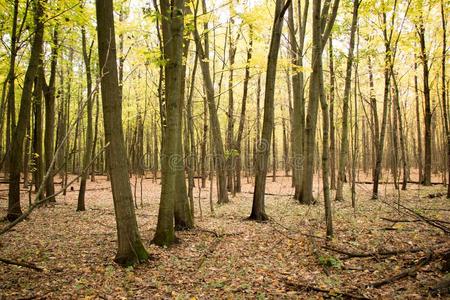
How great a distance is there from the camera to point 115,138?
550 centimetres

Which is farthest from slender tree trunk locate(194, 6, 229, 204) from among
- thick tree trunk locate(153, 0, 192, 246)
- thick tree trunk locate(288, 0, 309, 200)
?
thick tree trunk locate(153, 0, 192, 246)

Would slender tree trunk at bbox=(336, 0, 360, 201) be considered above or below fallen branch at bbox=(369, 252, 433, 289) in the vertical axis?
above

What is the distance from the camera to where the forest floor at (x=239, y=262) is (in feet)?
15.4

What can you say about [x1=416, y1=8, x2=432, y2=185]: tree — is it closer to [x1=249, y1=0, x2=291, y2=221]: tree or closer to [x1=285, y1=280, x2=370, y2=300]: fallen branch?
[x1=249, y1=0, x2=291, y2=221]: tree

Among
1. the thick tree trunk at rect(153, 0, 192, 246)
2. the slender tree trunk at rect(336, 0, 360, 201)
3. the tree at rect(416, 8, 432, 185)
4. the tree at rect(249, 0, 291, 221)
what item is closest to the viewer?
the thick tree trunk at rect(153, 0, 192, 246)

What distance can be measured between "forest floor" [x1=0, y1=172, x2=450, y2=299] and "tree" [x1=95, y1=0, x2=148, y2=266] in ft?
1.63

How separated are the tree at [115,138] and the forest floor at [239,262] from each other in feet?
1.63

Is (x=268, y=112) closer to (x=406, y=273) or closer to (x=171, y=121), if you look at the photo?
(x=171, y=121)

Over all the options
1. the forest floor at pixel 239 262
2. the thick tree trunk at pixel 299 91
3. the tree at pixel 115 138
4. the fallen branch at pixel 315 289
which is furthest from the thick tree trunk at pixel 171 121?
the thick tree trunk at pixel 299 91

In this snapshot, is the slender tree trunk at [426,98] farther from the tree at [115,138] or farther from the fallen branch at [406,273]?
the tree at [115,138]

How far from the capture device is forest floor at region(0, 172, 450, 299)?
15.4 feet

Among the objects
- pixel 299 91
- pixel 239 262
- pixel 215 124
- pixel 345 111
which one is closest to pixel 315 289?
pixel 239 262

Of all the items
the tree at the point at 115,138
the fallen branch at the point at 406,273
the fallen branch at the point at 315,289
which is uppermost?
the tree at the point at 115,138

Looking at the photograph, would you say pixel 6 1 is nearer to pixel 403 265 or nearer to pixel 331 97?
pixel 403 265
